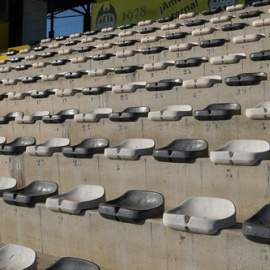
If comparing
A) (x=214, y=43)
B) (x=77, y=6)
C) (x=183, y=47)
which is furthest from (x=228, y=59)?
(x=77, y=6)

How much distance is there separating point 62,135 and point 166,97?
85cm

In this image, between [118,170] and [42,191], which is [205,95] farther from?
[42,191]

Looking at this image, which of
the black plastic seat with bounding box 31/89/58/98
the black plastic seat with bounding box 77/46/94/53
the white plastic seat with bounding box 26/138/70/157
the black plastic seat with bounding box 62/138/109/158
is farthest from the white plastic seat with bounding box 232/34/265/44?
the black plastic seat with bounding box 77/46/94/53

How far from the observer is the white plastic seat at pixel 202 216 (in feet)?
4.80

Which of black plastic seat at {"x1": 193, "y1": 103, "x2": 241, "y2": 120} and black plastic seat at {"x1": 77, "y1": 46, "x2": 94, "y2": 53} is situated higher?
black plastic seat at {"x1": 77, "y1": 46, "x2": 94, "y2": 53}

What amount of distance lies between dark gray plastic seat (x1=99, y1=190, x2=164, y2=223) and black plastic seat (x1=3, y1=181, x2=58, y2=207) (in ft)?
1.54

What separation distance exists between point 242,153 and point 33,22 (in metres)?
9.25

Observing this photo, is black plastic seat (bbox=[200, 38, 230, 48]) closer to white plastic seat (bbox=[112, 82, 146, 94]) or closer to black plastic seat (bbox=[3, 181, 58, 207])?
white plastic seat (bbox=[112, 82, 146, 94])

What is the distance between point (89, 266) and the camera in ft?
4.53

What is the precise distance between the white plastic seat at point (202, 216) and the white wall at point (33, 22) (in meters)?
9.30

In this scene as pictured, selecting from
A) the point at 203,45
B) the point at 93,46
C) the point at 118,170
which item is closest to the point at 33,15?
the point at 93,46

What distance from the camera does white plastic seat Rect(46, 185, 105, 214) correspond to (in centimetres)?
→ 191

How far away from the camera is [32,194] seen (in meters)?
2.22

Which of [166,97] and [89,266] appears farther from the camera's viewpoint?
[166,97]
